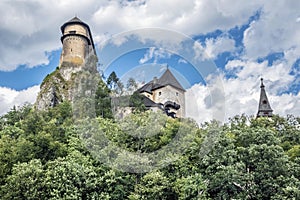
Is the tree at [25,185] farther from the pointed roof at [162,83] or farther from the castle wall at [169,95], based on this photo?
the pointed roof at [162,83]

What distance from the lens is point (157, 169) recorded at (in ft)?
91.2

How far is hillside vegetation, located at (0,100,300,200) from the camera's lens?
24.9 m

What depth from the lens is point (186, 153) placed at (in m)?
29.4

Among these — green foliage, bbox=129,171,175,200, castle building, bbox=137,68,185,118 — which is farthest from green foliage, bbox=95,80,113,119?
green foliage, bbox=129,171,175,200

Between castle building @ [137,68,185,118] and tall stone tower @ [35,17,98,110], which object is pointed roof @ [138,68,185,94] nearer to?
castle building @ [137,68,185,118]

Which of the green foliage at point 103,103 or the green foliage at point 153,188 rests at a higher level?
the green foliage at point 103,103

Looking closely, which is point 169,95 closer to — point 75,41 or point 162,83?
point 162,83

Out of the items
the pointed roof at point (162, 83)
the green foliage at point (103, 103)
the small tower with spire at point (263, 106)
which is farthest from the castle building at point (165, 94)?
the small tower with spire at point (263, 106)

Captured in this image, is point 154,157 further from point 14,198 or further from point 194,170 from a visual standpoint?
point 14,198

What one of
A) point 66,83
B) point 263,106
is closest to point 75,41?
point 66,83

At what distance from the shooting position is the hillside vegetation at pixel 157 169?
2494cm

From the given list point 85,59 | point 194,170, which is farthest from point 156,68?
point 85,59

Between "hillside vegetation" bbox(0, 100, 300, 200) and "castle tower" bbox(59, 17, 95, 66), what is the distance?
88.2 feet

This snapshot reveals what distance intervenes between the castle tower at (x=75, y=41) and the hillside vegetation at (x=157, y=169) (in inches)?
1059
